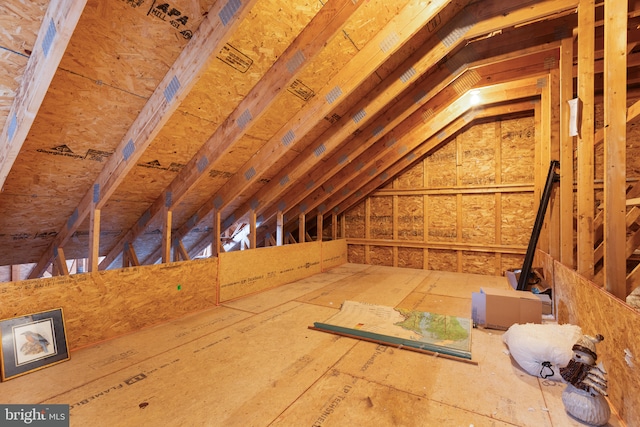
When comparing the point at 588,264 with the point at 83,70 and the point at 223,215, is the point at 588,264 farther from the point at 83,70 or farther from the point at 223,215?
the point at 223,215

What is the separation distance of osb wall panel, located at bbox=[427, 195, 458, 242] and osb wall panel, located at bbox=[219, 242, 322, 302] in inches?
103

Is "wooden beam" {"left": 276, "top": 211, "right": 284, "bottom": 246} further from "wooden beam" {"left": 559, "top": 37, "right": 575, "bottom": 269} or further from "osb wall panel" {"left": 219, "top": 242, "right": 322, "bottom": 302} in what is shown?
"wooden beam" {"left": 559, "top": 37, "right": 575, "bottom": 269}

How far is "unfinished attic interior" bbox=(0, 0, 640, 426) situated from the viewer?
1.79 meters

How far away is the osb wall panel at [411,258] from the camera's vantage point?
648 centimetres

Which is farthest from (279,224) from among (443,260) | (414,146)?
(443,260)

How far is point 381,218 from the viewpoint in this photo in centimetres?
689

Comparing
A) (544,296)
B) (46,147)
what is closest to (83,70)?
(46,147)

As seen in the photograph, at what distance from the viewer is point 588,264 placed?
2.50 m

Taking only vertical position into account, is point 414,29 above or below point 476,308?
above

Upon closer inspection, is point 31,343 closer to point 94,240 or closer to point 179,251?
point 94,240

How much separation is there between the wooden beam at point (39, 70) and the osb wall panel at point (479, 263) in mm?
6578

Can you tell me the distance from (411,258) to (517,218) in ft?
7.30

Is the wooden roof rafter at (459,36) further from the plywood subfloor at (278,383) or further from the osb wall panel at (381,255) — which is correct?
the osb wall panel at (381,255)

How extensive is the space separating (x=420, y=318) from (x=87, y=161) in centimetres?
373
